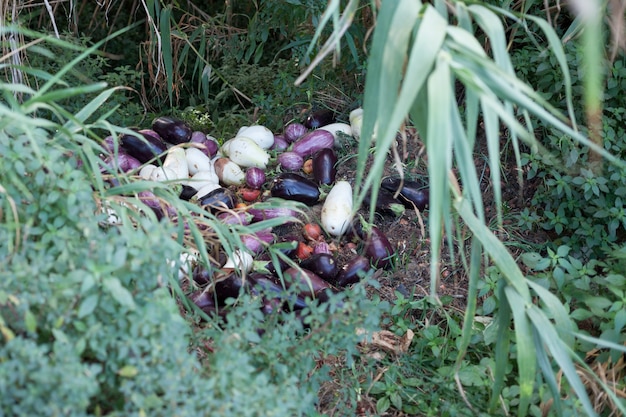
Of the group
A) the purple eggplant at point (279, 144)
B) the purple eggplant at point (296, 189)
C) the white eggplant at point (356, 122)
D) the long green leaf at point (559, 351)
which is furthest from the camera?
the purple eggplant at point (279, 144)

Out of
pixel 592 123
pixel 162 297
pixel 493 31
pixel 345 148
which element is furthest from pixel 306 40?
pixel 162 297

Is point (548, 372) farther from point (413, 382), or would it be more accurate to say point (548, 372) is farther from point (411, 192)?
point (411, 192)

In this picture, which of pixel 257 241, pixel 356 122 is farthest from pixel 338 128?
pixel 257 241

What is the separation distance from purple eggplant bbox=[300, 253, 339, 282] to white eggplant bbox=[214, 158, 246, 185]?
519 millimetres

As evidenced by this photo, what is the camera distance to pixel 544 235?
238 centimetres

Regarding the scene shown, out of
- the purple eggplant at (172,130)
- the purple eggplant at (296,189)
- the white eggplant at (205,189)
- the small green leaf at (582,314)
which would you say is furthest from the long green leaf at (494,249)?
the purple eggplant at (172,130)

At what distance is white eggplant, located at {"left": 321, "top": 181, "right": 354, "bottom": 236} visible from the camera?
2.34m

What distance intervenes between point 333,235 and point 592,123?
0.86m

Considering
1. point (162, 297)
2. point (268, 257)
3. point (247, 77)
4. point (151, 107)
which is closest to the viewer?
point (162, 297)

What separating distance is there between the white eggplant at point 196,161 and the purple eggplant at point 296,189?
11.1 inches

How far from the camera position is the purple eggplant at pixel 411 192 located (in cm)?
242

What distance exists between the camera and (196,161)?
2604mm

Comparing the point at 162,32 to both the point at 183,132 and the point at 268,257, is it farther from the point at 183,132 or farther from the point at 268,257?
the point at 268,257

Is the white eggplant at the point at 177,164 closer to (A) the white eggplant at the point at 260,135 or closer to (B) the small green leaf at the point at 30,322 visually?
(A) the white eggplant at the point at 260,135
